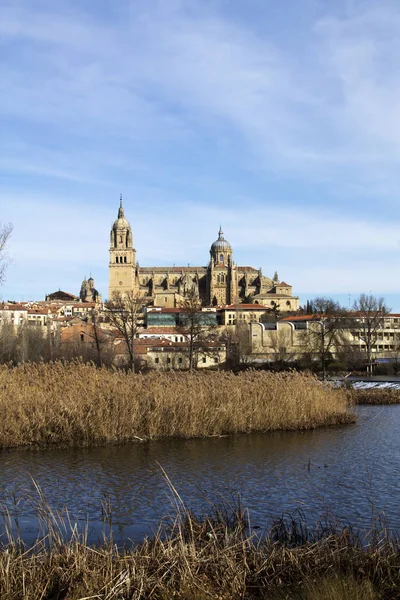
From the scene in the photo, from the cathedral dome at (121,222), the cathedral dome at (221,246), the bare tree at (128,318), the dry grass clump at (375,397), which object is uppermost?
the cathedral dome at (121,222)

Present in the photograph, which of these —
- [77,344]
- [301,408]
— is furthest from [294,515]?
[77,344]

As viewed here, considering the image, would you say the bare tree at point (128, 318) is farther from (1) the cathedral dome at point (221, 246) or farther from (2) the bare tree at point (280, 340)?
(1) the cathedral dome at point (221, 246)

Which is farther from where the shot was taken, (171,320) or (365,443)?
(171,320)

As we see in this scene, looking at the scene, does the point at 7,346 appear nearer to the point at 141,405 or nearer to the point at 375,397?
the point at 375,397

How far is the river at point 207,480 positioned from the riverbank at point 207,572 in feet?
3.69

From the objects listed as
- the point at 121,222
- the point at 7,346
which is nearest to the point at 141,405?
the point at 7,346

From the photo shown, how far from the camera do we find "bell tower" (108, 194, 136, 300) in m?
161

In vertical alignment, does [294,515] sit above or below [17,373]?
below

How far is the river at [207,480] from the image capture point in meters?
11.1

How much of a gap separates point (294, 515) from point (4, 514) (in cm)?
476

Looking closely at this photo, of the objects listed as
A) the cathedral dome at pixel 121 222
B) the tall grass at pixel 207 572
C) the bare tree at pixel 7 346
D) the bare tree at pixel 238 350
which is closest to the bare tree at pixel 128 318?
the bare tree at pixel 7 346

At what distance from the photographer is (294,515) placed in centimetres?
1102

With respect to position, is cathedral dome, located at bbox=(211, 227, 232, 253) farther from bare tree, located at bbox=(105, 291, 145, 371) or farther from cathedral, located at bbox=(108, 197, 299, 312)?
bare tree, located at bbox=(105, 291, 145, 371)

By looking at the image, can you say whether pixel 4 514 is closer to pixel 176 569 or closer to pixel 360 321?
pixel 176 569
